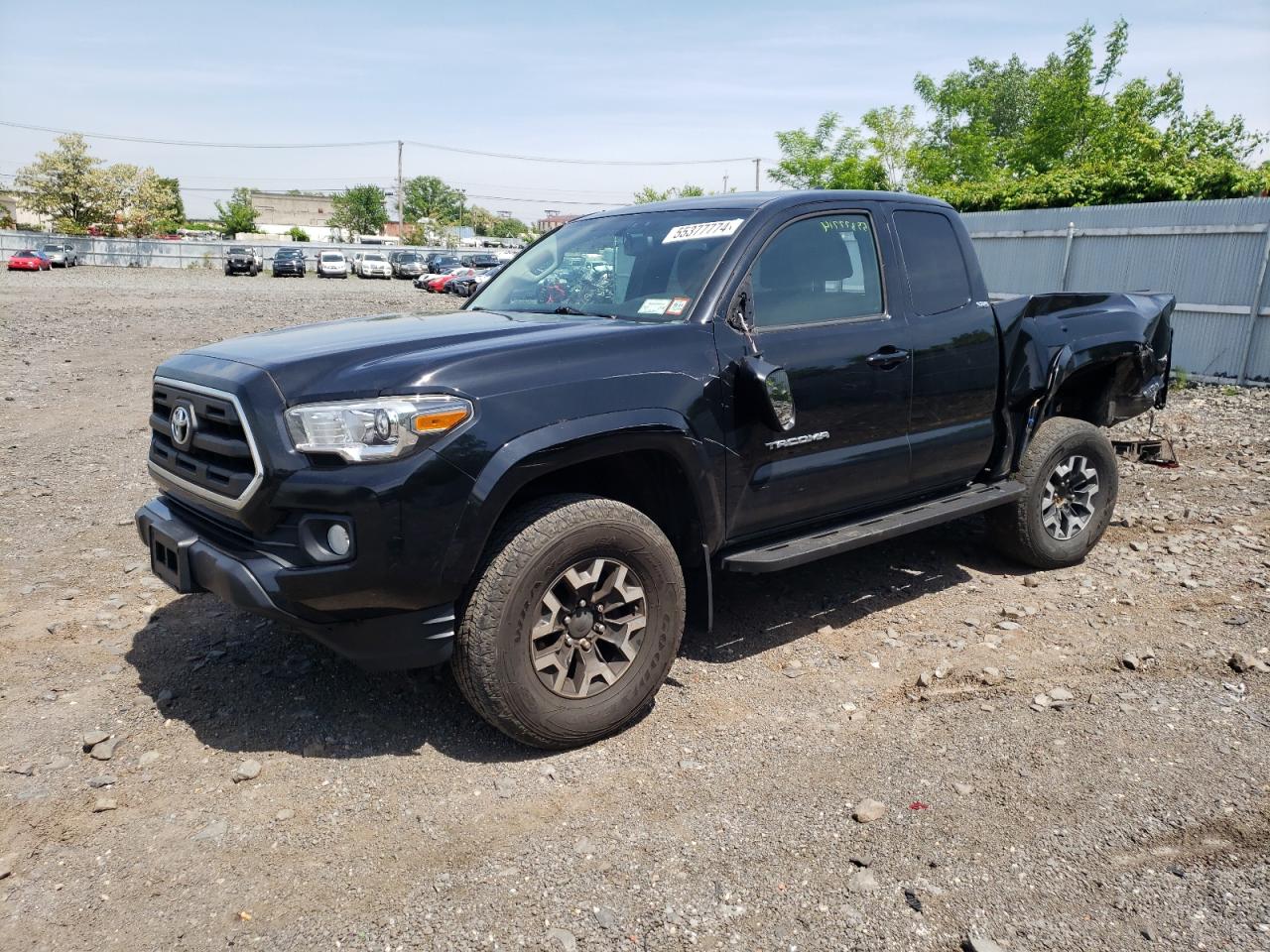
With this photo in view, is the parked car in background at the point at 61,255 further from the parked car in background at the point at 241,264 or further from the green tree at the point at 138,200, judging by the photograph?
the green tree at the point at 138,200

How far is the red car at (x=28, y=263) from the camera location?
145 feet

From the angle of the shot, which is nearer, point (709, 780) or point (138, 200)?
point (709, 780)

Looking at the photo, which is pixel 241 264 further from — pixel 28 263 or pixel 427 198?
pixel 427 198

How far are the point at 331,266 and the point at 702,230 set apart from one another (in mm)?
48062

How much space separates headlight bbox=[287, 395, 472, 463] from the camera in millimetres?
2973

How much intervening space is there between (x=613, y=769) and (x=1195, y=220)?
12.3 metres

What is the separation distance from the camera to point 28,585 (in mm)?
4965

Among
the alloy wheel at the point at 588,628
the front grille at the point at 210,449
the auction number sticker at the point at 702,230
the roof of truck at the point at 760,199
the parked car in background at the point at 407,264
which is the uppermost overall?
the parked car in background at the point at 407,264

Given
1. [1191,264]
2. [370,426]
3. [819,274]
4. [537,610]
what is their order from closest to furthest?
[370,426], [537,610], [819,274], [1191,264]

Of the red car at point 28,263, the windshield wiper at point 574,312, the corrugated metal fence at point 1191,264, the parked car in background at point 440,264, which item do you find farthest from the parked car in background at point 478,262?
the windshield wiper at point 574,312

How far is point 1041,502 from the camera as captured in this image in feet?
17.1

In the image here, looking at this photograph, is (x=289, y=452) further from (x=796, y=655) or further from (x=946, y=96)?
(x=946, y=96)

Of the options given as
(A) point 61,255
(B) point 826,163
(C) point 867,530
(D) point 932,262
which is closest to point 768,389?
(C) point 867,530

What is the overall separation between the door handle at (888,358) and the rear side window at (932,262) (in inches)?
12.4
